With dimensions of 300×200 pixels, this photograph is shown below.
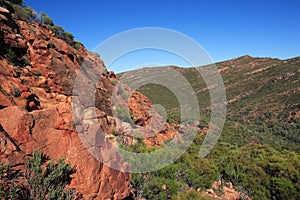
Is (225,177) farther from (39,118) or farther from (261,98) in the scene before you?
(261,98)

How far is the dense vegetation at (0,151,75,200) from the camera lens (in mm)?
5699

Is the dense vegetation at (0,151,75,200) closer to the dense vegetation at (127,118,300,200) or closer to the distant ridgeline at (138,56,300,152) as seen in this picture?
the dense vegetation at (127,118,300,200)

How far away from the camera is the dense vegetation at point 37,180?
18.7ft

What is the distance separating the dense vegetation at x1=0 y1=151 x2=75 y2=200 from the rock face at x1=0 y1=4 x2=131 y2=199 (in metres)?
0.31

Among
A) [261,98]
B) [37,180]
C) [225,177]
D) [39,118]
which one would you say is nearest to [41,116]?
[39,118]

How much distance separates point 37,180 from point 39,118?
2.15m

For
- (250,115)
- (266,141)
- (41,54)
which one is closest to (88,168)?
(41,54)

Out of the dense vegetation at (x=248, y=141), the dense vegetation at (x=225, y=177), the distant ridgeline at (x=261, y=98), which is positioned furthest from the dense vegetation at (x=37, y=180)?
the distant ridgeline at (x=261, y=98)

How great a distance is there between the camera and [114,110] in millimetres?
17547

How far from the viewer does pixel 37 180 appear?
20.6 feet

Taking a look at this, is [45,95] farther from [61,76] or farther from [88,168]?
[88,168]

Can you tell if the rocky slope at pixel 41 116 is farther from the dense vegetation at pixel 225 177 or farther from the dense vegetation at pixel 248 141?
the dense vegetation at pixel 248 141

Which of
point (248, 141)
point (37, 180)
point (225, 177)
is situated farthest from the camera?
point (248, 141)

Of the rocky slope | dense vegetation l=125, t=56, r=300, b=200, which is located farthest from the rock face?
dense vegetation l=125, t=56, r=300, b=200
